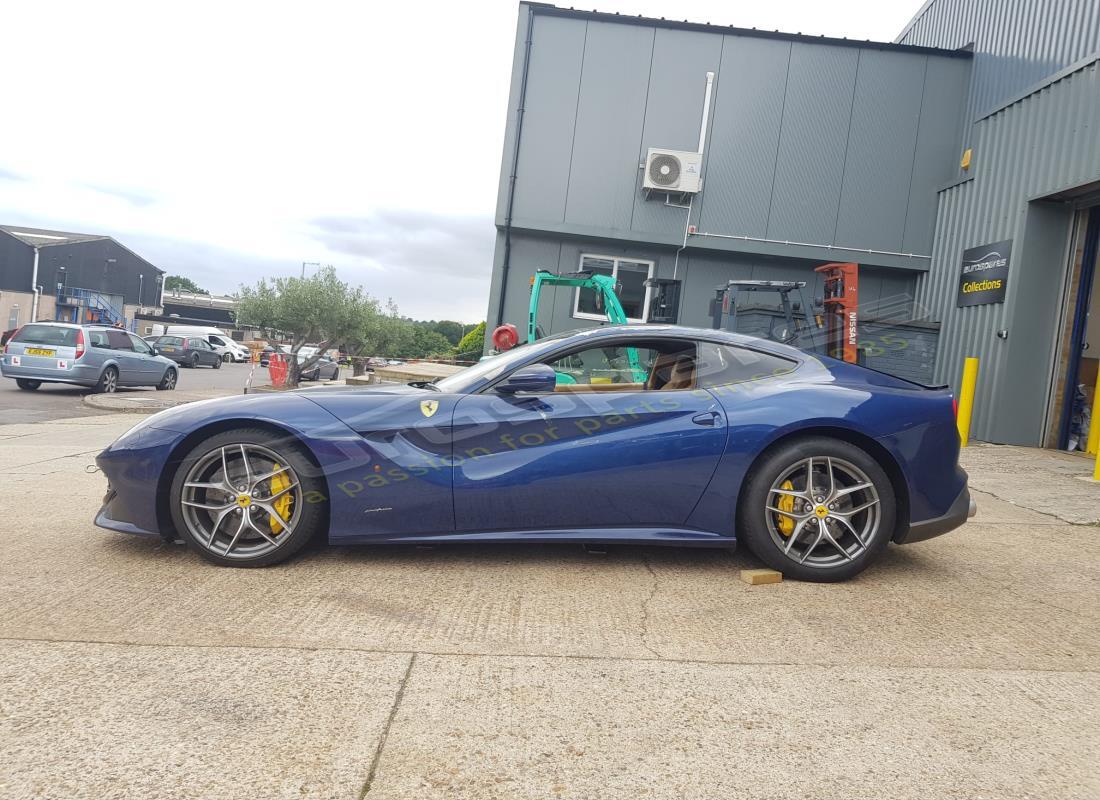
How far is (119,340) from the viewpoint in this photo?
17.8m

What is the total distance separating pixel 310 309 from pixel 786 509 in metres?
23.6

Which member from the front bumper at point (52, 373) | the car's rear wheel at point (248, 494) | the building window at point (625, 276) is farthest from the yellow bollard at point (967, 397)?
the front bumper at point (52, 373)

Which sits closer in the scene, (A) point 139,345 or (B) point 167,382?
(A) point 139,345

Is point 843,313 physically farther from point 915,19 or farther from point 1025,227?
A: point 915,19

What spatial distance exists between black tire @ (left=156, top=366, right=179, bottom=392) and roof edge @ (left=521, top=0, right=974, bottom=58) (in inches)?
482

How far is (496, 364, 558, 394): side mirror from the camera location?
372 centimetres

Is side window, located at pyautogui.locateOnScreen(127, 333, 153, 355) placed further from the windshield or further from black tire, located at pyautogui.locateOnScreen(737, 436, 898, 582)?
black tire, located at pyautogui.locateOnScreen(737, 436, 898, 582)

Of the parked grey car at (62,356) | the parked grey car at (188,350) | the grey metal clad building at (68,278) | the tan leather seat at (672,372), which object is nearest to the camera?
the tan leather seat at (672,372)

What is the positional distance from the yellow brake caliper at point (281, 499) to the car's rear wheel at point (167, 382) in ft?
57.9

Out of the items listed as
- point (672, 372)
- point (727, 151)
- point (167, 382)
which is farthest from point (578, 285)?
→ point (167, 382)

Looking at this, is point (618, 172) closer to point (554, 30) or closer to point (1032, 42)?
point (554, 30)

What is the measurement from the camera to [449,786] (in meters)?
2.01

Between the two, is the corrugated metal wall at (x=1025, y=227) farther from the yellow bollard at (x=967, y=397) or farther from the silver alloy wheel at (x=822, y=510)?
the silver alloy wheel at (x=822, y=510)

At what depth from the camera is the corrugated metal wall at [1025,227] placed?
9.39 m
